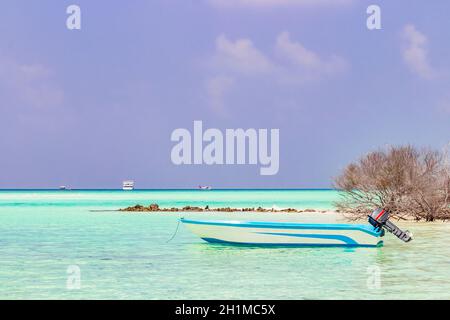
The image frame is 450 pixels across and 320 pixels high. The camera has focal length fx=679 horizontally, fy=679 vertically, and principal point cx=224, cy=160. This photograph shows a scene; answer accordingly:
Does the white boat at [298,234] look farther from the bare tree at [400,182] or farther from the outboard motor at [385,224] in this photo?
the bare tree at [400,182]

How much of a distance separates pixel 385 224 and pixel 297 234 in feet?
9.60

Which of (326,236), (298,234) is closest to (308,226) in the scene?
(298,234)

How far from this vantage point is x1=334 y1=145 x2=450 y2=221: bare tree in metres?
32.0

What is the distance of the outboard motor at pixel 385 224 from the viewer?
67.8 ft

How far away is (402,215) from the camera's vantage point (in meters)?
34.8

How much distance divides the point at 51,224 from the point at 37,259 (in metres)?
17.3

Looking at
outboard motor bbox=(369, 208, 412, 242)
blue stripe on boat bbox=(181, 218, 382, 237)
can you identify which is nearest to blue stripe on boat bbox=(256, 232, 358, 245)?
blue stripe on boat bbox=(181, 218, 382, 237)

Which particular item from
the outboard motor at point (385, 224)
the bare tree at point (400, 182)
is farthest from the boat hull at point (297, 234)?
the bare tree at point (400, 182)

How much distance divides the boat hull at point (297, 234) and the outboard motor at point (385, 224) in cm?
55

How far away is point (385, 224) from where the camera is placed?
21.1 metres

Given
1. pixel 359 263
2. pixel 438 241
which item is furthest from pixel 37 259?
pixel 438 241

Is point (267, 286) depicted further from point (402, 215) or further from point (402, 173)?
point (402, 215)

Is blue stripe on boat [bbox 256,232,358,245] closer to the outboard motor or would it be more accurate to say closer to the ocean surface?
the ocean surface

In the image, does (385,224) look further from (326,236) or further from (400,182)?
(400,182)
